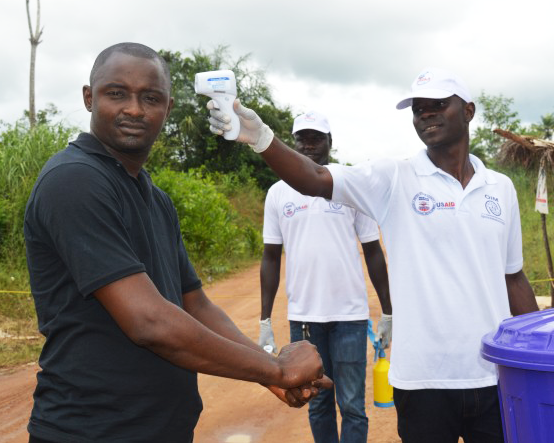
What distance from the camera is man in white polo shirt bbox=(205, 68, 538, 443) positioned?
7.93ft

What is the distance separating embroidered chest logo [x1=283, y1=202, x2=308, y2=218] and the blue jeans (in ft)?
2.18

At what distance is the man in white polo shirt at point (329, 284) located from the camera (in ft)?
11.7

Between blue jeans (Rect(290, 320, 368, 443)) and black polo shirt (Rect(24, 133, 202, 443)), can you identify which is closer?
black polo shirt (Rect(24, 133, 202, 443))

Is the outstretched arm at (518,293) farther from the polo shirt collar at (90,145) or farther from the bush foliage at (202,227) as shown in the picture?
the bush foliage at (202,227)

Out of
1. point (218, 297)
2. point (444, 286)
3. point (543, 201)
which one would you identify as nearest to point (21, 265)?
point (218, 297)

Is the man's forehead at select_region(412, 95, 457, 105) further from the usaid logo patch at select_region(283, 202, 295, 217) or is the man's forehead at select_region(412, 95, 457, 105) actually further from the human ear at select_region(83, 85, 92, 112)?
the human ear at select_region(83, 85, 92, 112)

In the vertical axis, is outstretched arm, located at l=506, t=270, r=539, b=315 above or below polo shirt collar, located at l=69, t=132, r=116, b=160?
below

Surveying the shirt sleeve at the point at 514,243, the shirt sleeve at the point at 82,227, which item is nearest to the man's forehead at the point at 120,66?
the shirt sleeve at the point at 82,227

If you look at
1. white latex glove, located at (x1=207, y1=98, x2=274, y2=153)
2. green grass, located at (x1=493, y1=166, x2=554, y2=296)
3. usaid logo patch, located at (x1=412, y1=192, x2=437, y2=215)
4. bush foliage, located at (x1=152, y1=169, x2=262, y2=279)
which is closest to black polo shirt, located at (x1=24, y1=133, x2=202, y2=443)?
white latex glove, located at (x1=207, y1=98, x2=274, y2=153)

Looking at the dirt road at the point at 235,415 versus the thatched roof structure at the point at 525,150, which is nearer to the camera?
the dirt road at the point at 235,415

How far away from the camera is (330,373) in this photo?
145 inches

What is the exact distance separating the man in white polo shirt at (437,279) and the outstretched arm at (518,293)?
27cm

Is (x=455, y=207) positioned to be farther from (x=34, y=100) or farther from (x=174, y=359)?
(x=34, y=100)

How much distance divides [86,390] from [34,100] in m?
17.6
